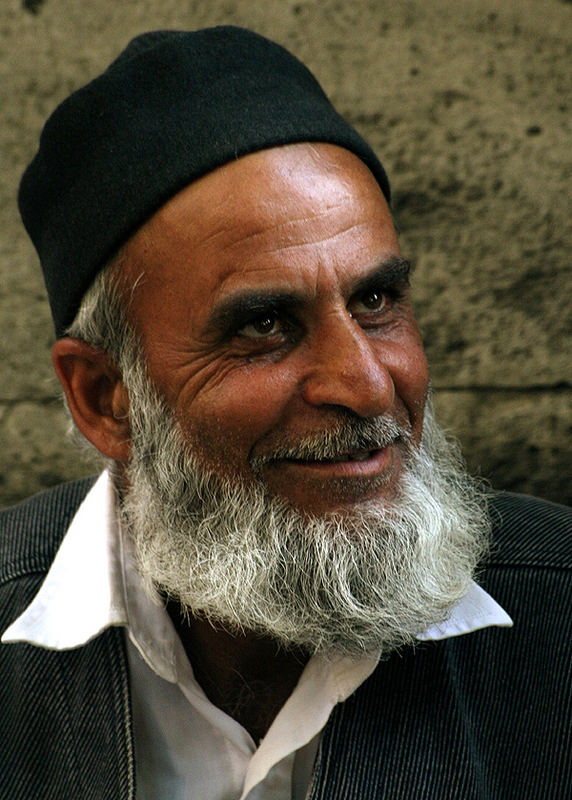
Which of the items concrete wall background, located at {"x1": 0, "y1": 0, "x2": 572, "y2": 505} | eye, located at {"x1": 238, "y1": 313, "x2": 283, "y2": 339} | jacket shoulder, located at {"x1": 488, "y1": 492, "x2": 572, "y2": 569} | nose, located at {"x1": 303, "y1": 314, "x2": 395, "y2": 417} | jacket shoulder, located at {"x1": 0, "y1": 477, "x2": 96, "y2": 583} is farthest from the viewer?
concrete wall background, located at {"x1": 0, "y1": 0, "x2": 572, "y2": 505}

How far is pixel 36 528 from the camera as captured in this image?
7.47 feet

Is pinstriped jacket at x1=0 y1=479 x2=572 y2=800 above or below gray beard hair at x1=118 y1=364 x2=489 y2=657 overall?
below

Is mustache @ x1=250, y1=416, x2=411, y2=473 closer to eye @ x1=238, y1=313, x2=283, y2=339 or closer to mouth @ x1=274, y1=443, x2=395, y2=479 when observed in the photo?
mouth @ x1=274, y1=443, x2=395, y2=479

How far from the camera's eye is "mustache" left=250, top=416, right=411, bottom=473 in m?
1.72

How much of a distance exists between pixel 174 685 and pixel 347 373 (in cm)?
85

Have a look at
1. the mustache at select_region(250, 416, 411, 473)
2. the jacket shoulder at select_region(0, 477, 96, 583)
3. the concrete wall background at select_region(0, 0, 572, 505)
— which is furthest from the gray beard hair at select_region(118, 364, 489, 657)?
the concrete wall background at select_region(0, 0, 572, 505)

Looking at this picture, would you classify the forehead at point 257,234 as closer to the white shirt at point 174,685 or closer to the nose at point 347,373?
the nose at point 347,373

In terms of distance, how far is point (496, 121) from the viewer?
8.04 feet

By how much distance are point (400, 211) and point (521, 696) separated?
4.43ft

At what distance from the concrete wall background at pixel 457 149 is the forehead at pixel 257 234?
0.70m

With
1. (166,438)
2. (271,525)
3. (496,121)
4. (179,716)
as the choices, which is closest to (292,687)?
(179,716)

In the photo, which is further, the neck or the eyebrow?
the neck

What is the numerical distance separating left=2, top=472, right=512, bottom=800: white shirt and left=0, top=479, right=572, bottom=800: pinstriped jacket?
0.06 meters

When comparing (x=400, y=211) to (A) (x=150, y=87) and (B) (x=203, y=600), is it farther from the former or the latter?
(B) (x=203, y=600)
